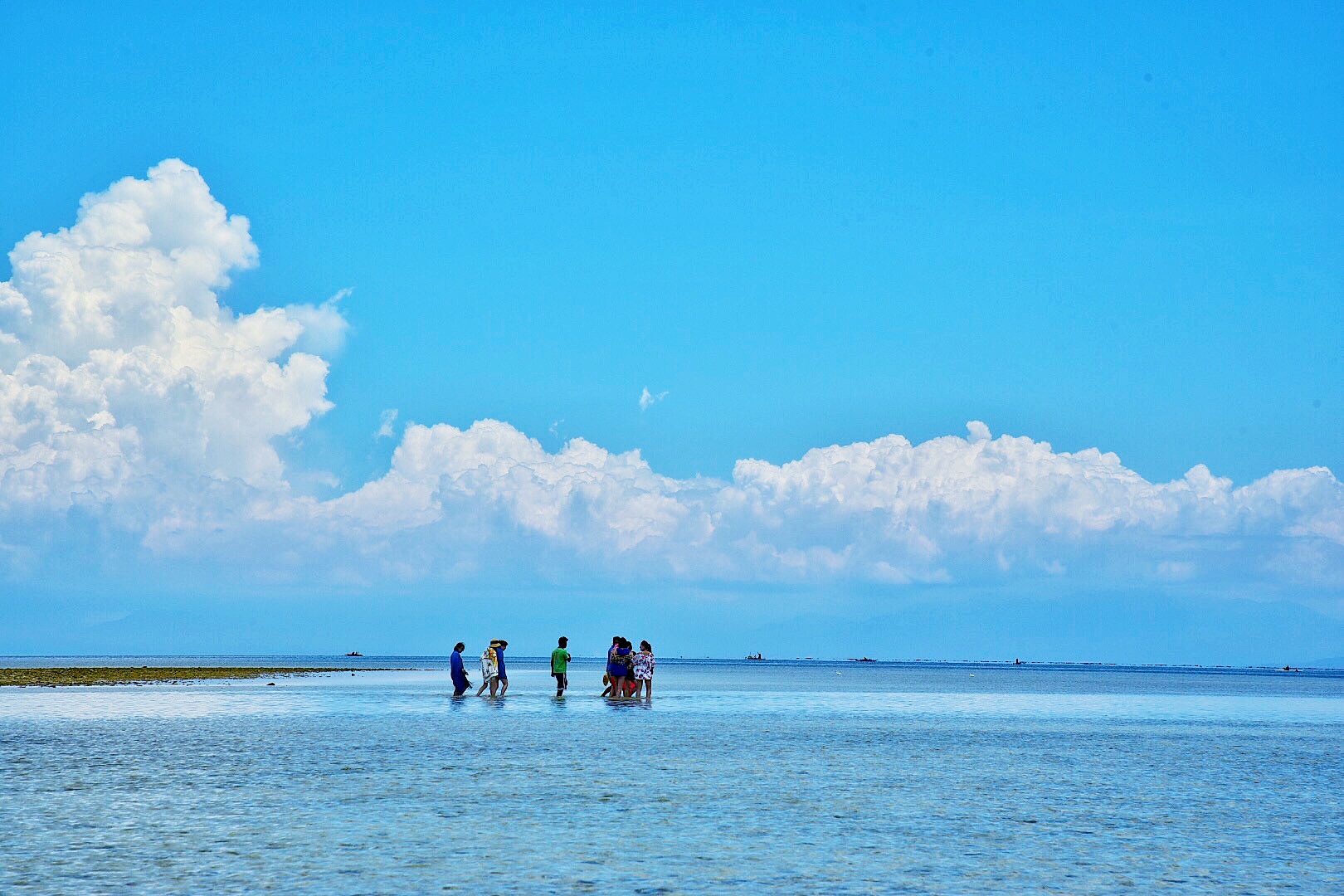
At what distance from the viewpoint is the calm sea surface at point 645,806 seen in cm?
1561

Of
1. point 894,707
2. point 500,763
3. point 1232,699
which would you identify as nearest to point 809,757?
point 500,763

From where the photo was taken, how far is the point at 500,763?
2788cm

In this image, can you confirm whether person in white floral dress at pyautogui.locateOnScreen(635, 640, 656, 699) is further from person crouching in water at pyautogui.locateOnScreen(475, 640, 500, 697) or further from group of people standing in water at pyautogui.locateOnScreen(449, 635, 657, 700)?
person crouching in water at pyautogui.locateOnScreen(475, 640, 500, 697)

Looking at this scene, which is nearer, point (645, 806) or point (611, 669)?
point (645, 806)

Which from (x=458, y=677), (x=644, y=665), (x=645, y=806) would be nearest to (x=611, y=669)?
(x=644, y=665)

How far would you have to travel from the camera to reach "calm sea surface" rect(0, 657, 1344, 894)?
15609mm

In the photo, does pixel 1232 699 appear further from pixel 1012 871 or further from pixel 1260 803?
pixel 1012 871

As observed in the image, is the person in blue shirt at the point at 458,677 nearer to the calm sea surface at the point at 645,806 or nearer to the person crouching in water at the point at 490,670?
the person crouching in water at the point at 490,670

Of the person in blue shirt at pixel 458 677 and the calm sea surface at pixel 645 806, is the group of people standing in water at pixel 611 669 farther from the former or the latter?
the calm sea surface at pixel 645 806

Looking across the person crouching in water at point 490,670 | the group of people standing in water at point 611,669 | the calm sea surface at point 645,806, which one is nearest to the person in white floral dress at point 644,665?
the group of people standing in water at point 611,669

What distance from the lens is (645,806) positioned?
21312 mm

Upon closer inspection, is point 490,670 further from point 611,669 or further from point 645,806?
point 645,806

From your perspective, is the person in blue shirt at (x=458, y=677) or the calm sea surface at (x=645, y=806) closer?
the calm sea surface at (x=645, y=806)

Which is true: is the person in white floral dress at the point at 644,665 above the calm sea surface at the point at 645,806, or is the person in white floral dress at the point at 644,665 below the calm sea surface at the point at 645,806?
above
